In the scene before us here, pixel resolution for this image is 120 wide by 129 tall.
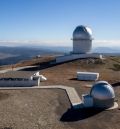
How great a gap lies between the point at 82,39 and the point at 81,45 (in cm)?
155

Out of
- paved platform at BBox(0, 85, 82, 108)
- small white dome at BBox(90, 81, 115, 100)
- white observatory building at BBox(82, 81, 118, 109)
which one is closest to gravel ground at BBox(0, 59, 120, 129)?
paved platform at BBox(0, 85, 82, 108)

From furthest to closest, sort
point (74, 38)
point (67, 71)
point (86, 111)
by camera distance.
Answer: point (74, 38) < point (67, 71) < point (86, 111)

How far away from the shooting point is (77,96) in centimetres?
3900

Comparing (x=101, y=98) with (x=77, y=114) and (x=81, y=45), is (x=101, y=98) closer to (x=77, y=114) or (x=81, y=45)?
(x=77, y=114)

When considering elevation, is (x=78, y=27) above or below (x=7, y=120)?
above

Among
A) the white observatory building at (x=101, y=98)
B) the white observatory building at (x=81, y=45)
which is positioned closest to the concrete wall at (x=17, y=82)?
the white observatory building at (x=101, y=98)

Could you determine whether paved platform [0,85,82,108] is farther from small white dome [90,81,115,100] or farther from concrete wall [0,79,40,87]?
small white dome [90,81,115,100]

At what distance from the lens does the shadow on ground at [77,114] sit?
96.9 feet

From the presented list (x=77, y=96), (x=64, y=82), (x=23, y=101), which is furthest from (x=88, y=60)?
(x=23, y=101)

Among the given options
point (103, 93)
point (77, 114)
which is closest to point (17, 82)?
point (103, 93)

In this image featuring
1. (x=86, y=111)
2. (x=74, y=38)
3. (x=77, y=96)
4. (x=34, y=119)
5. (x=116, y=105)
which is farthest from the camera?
(x=74, y=38)

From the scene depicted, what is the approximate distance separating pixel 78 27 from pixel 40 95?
37.4 meters

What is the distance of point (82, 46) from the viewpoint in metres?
73.6

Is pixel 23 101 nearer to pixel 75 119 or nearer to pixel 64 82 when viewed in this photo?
pixel 75 119
